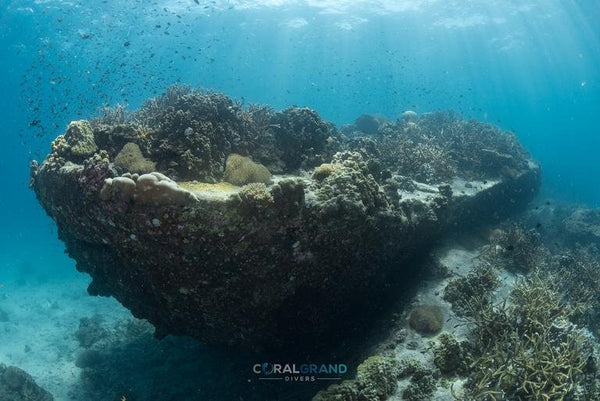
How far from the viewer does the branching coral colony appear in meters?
6.21

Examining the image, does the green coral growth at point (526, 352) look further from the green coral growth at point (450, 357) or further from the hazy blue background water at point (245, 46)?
the hazy blue background water at point (245, 46)

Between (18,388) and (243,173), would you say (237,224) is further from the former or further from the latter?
(18,388)

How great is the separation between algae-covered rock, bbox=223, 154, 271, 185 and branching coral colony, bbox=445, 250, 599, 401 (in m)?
5.86

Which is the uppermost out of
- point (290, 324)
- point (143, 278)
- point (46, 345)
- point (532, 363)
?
point (143, 278)

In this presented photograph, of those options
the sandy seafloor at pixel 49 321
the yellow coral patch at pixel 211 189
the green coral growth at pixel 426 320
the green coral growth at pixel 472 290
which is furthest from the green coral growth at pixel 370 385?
the sandy seafloor at pixel 49 321

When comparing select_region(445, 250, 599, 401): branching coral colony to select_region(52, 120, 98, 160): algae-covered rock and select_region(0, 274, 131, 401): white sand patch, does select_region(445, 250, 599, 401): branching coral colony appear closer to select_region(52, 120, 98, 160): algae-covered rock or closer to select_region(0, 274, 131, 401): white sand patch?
select_region(52, 120, 98, 160): algae-covered rock

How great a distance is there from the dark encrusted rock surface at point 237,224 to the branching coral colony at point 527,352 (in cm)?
268

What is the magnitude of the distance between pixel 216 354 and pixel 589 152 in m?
129

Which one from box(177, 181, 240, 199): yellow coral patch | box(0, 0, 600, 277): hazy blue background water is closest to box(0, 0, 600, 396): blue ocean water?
box(0, 0, 600, 277): hazy blue background water

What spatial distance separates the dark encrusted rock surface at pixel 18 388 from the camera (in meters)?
13.4

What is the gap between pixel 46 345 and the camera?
2009 centimetres

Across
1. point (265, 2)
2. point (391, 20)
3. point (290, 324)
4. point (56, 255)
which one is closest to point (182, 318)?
point (290, 324)

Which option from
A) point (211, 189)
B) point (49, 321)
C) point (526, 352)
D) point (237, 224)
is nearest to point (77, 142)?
point (211, 189)

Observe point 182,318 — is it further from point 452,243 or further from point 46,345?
point 46,345
